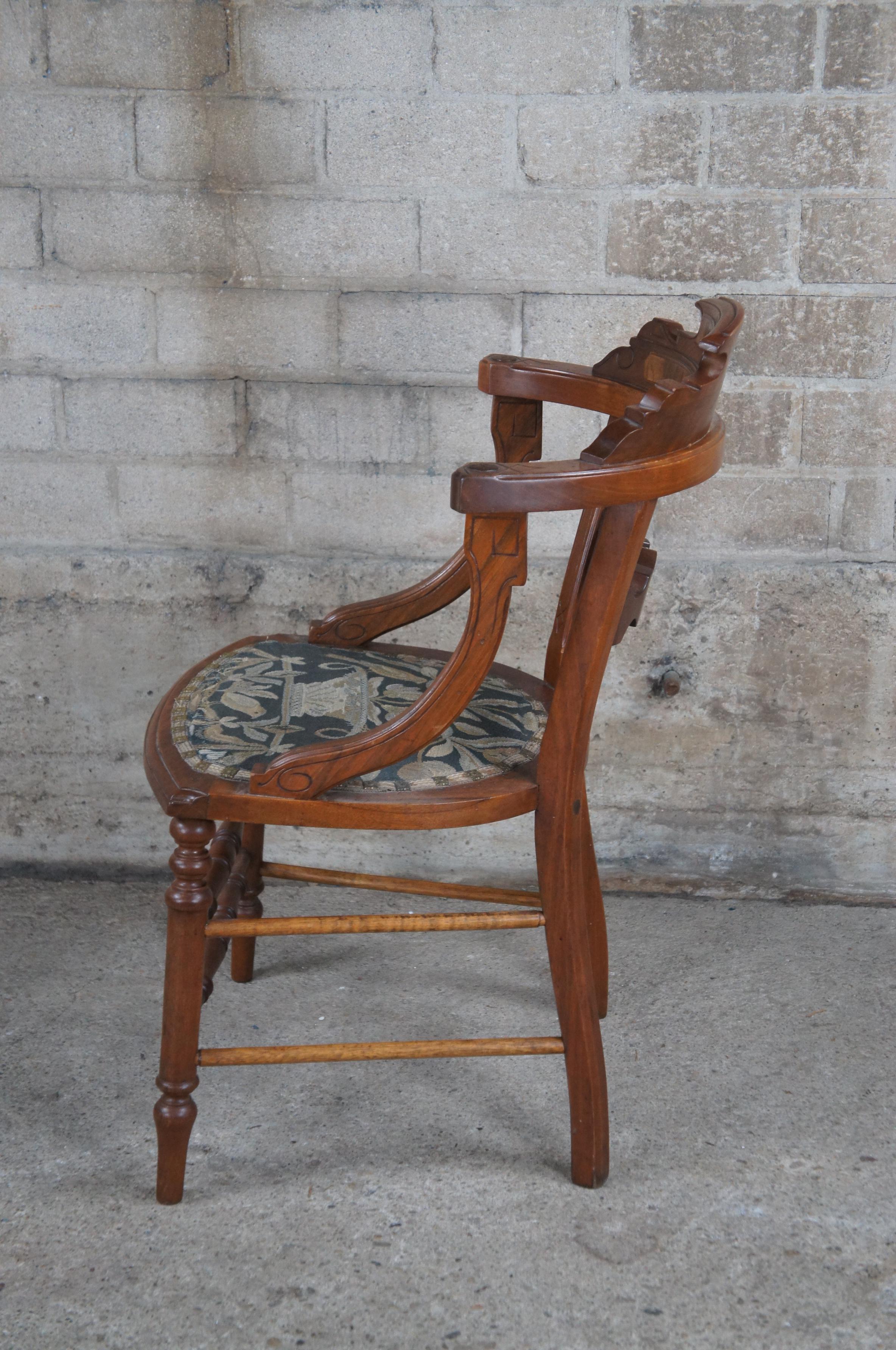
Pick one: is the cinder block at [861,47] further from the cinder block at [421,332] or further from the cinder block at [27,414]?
the cinder block at [27,414]

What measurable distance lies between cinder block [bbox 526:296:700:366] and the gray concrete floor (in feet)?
3.38

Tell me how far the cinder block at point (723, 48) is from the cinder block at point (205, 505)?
2.98ft

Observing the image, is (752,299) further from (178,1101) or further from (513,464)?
(178,1101)

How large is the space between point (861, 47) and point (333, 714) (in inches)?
53.9

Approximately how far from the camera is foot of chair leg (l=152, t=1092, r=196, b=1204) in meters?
1.47

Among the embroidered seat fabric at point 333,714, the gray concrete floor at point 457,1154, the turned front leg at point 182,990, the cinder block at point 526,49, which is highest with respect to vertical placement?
the cinder block at point 526,49

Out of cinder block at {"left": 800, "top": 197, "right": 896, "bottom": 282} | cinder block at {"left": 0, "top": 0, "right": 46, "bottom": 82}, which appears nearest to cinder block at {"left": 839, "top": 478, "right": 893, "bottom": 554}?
cinder block at {"left": 800, "top": 197, "right": 896, "bottom": 282}

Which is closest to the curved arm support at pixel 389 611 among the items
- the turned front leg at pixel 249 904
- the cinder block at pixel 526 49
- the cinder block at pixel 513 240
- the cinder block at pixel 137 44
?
the turned front leg at pixel 249 904

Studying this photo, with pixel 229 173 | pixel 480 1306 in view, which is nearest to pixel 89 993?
pixel 480 1306

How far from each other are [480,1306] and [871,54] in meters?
1.89

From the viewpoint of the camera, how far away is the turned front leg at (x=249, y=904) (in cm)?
192

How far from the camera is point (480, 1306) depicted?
4.49ft

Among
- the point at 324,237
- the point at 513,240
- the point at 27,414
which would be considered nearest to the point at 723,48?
the point at 513,240

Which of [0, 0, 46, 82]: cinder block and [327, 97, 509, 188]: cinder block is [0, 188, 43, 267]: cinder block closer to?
[0, 0, 46, 82]: cinder block
